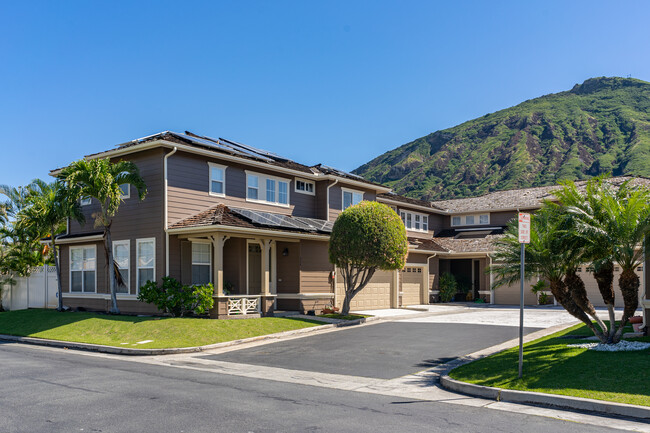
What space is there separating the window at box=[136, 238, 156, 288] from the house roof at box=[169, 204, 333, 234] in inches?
54.5

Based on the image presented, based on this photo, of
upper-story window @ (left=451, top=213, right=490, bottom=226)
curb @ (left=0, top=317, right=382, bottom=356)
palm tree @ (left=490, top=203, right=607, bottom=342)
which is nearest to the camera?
palm tree @ (left=490, top=203, right=607, bottom=342)

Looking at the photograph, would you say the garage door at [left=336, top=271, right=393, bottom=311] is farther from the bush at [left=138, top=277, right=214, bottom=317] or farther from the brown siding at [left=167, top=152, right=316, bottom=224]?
the bush at [left=138, top=277, right=214, bottom=317]

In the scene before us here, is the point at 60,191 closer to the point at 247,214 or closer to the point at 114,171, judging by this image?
the point at 114,171

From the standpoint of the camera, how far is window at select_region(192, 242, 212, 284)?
74.6 feet

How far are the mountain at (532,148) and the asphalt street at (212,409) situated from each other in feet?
241

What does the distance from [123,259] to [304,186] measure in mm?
9259

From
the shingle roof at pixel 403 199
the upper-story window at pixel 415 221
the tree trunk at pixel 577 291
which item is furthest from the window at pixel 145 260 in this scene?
the upper-story window at pixel 415 221

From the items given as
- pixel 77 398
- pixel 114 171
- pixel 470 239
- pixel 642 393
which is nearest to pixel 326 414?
pixel 77 398

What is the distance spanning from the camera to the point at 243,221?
71.8ft

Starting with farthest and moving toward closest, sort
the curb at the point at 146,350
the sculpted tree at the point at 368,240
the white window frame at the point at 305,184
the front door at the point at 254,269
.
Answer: the white window frame at the point at 305,184, the front door at the point at 254,269, the sculpted tree at the point at 368,240, the curb at the point at 146,350

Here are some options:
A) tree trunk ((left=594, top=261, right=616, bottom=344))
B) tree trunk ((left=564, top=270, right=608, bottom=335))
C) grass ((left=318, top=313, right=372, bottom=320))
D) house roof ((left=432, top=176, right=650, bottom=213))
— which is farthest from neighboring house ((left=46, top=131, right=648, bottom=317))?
tree trunk ((left=594, top=261, right=616, bottom=344))

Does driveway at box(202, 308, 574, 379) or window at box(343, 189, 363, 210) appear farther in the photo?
window at box(343, 189, 363, 210)

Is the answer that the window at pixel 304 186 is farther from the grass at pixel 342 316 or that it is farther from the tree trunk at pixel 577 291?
the tree trunk at pixel 577 291

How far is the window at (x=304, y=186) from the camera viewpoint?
1094 inches
